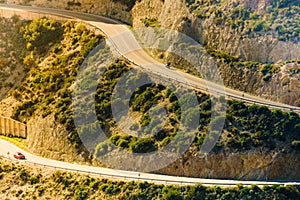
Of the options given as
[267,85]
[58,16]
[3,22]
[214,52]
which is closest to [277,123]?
[267,85]

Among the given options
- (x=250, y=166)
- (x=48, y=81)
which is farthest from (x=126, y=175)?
(x=48, y=81)

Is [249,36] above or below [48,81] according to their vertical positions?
above

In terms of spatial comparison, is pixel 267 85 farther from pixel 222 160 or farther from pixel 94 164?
pixel 94 164

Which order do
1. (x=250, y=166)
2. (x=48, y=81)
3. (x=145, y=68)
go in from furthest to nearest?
(x=48, y=81), (x=145, y=68), (x=250, y=166)

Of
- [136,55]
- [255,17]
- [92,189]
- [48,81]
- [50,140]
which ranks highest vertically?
[255,17]

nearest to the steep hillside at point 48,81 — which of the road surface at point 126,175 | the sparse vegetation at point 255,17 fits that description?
the road surface at point 126,175

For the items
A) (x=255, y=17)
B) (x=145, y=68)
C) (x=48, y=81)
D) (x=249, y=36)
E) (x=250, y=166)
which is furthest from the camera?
(x=48, y=81)

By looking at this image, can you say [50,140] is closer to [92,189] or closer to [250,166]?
[92,189]

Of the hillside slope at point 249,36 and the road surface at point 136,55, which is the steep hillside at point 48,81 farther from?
the hillside slope at point 249,36

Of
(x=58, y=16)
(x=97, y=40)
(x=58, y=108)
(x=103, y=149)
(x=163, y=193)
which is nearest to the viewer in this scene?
(x=163, y=193)
